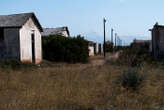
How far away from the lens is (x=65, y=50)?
2442cm

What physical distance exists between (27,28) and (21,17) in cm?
120

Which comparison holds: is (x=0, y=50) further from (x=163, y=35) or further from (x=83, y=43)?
(x=163, y=35)

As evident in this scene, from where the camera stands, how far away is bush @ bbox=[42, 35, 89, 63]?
2450 centimetres

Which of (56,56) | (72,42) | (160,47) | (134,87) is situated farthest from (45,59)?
(134,87)

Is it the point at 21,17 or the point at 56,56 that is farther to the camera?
the point at 56,56

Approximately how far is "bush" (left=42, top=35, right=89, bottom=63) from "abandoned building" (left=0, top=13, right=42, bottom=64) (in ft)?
13.8

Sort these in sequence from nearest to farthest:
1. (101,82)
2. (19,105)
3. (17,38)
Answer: (19,105) → (101,82) → (17,38)

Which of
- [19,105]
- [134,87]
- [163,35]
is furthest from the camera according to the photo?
[163,35]

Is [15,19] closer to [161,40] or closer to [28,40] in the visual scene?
[28,40]

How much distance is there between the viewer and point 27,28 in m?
20.2

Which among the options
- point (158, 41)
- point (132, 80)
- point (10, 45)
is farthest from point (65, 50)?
point (132, 80)

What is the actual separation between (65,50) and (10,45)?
7.18m

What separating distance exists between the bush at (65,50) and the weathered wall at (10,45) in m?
6.39

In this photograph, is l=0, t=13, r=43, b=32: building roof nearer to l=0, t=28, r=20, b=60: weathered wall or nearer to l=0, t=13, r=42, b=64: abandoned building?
l=0, t=13, r=42, b=64: abandoned building
